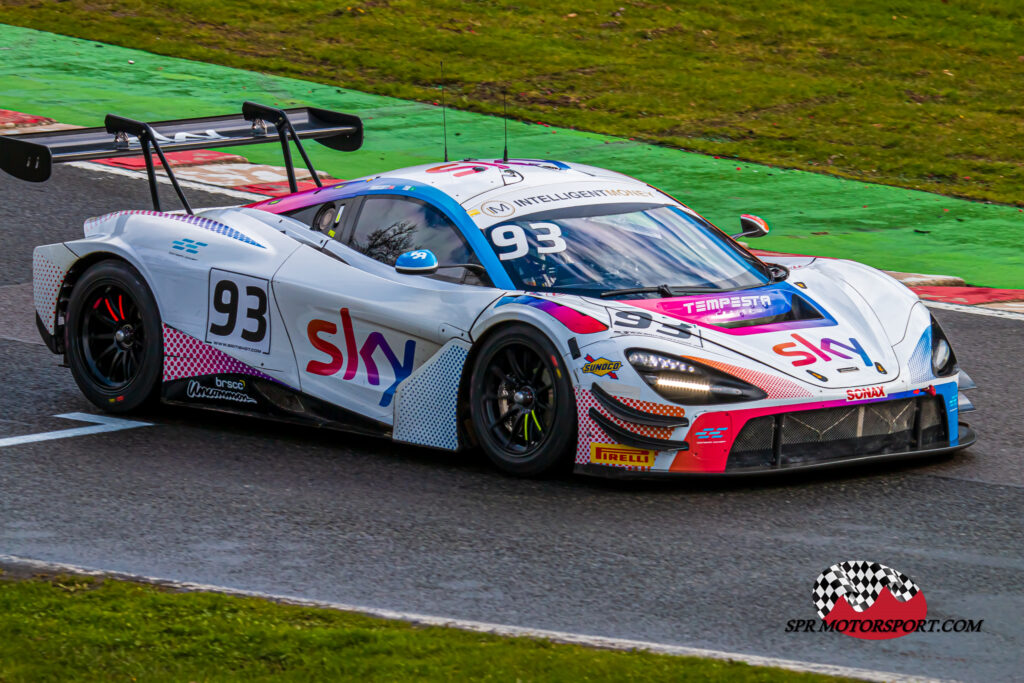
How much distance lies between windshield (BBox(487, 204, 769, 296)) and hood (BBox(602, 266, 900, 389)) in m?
0.22

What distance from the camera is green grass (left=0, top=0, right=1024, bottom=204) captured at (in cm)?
1656

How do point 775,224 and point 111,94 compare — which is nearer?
point 775,224

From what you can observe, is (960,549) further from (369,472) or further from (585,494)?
(369,472)

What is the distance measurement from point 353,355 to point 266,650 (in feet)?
9.34

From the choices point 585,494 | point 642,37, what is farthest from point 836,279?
point 642,37

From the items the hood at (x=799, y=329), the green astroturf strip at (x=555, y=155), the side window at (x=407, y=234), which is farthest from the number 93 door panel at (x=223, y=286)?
the green astroturf strip at (x=555, y=155)

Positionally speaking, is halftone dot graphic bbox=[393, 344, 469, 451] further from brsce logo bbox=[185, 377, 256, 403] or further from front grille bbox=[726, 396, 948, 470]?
front grille bbox=[726, 396, 948, 470]

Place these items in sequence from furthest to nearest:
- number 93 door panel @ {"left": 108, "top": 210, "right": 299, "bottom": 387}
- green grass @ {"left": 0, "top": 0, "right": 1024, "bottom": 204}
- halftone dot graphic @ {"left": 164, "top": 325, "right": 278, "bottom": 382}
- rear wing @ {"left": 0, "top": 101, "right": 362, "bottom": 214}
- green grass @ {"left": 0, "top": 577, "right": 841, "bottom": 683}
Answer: green grass @ {"left": 0, "top": 0, "right": 1024, "bottom": 204} → rear wing @ {"left": 0, "top": 101, "right": 362, "bottom": 214} → halftone dot graphic @ {"left": 164, "top": 325, "right": 278, "bottom": 382} → number 93 door panel @ {"left": 108, "top": 210, "right": 299, "bottom": 387} → green grass @ {"left": 0, "top": 577, "right": 841, "bottom": 683}

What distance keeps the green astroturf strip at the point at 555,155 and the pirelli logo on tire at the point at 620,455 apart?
19.7ft

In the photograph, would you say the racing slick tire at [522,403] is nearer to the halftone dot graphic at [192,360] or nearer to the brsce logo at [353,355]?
the brsce logo at [353,355]

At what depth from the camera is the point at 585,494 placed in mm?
6559

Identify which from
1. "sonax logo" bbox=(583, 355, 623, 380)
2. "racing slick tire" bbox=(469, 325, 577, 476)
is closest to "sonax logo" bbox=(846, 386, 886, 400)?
"sonax logo" bbox=(583, 355, 623, 380)

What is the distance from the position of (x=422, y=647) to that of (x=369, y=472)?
236 cm

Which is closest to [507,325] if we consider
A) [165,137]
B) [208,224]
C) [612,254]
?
[612,254]
